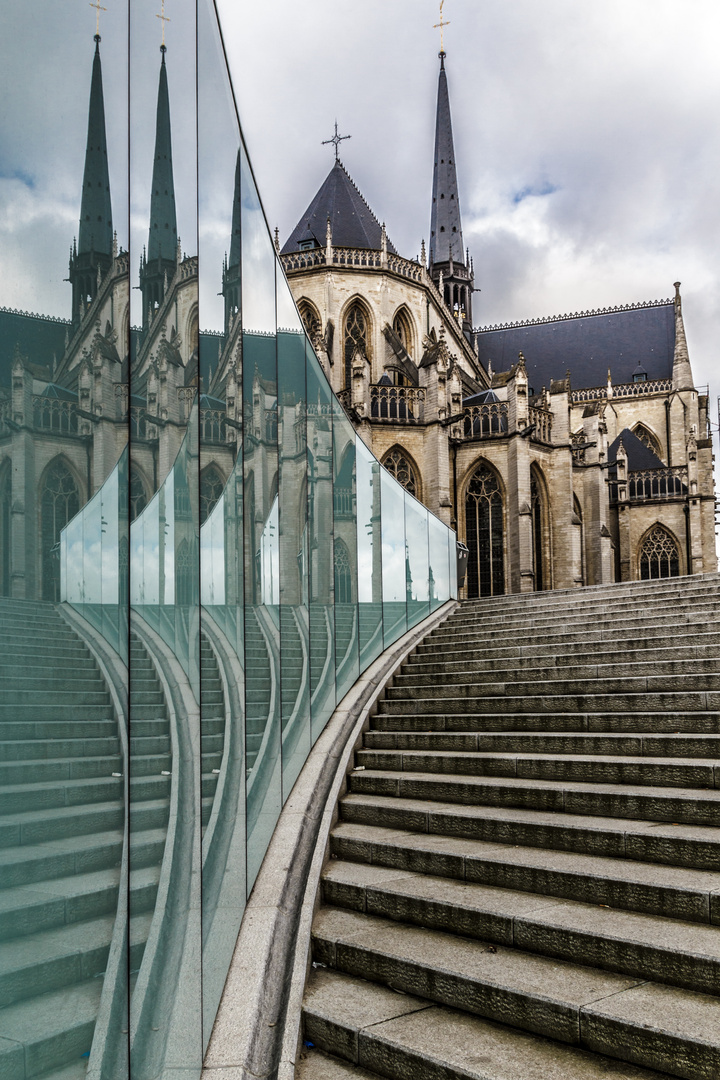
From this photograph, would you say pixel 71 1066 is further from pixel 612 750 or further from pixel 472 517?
pixel 472 517

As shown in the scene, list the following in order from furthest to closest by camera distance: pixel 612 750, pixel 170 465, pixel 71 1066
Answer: pixel 612 750 < pixel 170 465 < pixel 71 1066

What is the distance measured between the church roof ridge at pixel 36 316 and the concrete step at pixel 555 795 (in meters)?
3.87

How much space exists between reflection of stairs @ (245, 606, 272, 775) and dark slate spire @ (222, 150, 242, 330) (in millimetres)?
1302

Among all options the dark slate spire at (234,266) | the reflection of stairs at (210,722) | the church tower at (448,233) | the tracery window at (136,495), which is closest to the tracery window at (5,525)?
the tracery window at (136,495)

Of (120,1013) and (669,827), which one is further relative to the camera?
(669,827)

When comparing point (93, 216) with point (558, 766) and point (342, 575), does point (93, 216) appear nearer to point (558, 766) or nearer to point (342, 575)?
point (558, 766)

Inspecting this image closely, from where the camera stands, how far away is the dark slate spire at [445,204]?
5469cm

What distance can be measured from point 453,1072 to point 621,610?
6.85 meters

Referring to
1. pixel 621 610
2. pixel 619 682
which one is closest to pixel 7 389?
pixel 619 682

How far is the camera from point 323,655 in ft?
20.0

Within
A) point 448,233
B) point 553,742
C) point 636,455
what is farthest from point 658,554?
point 553,742

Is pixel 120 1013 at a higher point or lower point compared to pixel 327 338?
lower

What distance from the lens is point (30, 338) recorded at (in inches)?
52.6

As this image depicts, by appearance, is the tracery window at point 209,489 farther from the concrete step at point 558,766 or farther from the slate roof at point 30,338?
the concrete step at point 558,766
